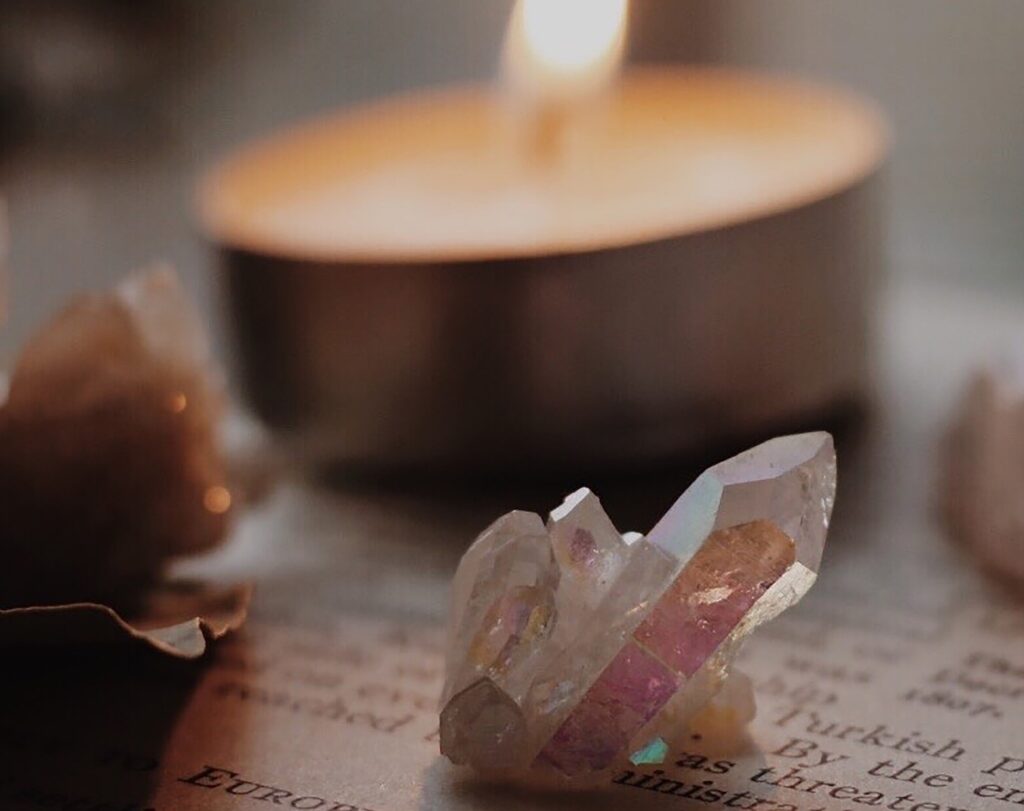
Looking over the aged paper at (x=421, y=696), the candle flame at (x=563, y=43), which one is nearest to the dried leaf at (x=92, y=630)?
the aged paper at (x=421, y=696)

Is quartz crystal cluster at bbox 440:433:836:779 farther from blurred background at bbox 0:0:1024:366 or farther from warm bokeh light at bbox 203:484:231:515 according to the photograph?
blurred background at bbox 0:0:1024:366

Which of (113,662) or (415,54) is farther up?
(415,54)

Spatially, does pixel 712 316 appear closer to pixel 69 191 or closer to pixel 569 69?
pixel 569 69

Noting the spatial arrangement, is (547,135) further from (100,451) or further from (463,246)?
(100,451)

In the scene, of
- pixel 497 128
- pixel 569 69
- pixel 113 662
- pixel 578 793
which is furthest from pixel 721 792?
pixel 497 128

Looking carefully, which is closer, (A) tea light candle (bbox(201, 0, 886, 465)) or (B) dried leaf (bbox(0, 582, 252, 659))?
(B) dried leaf (bbox(0, 582, 252, 659))

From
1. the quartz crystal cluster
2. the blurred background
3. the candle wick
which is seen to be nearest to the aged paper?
the quartz crystal cluster

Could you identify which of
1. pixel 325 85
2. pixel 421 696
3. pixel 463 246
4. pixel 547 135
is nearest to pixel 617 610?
pixel 421 696

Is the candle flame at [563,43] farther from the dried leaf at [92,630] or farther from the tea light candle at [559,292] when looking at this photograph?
the dried leaf at [92,630]
